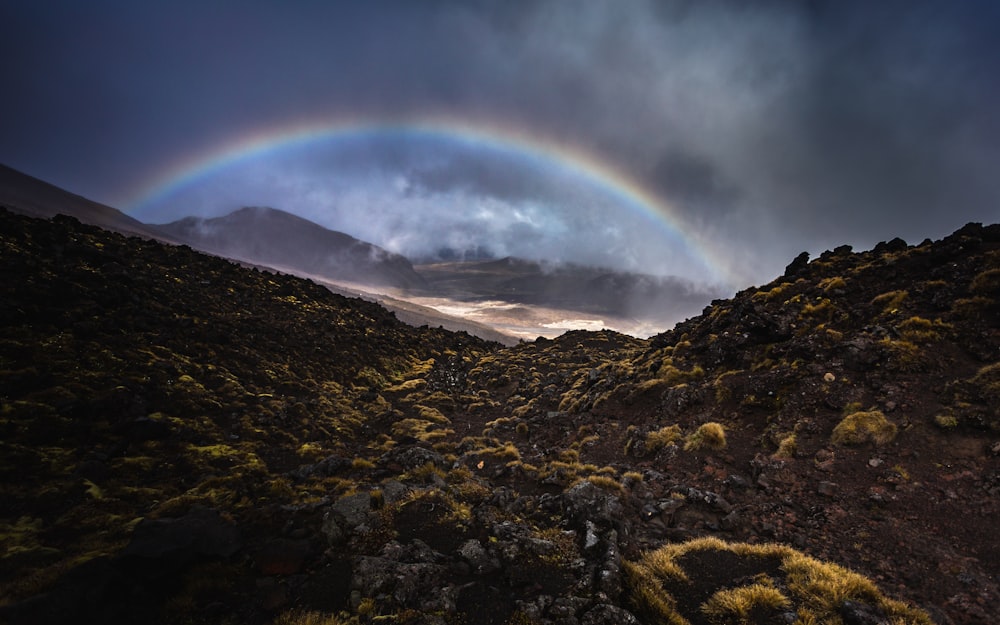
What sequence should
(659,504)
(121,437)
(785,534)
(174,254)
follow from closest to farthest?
(785,534) < (659,504) < (121,437) < (174,254)

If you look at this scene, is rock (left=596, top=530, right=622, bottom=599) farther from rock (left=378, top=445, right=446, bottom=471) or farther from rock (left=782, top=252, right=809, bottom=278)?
rock (left=782, top=252, right=809, bottom=278)

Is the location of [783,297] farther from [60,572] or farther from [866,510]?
[60,572]

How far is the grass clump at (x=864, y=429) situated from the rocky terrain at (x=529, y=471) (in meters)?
0.08

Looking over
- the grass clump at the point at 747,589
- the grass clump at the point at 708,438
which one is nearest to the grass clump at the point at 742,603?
the grass clump at the point at 747,589

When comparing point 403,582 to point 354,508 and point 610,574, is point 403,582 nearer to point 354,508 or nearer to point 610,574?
point 354,508

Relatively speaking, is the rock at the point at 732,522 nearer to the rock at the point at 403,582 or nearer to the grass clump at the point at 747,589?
the grass clump at the point at 747,589

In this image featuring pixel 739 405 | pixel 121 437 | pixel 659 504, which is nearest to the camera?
pixel 659 504

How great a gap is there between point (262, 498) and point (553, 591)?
11268mm

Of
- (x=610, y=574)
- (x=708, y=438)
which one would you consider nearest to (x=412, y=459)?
(x=610, y=574)

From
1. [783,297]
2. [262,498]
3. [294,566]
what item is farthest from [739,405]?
[262,498]

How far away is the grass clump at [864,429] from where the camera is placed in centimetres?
1348

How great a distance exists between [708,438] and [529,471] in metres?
8.61

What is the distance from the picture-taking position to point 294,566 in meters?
9.52

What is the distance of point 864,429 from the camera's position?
13961mm
